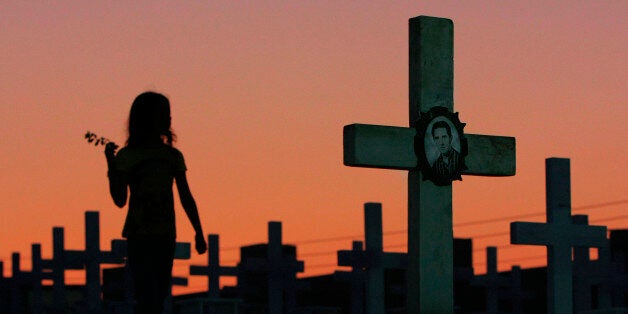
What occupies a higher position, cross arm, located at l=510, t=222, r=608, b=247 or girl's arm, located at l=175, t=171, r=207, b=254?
cross arm, located at l=510, t=222, r=608, b=247

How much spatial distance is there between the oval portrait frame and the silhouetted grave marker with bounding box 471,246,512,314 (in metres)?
15.5

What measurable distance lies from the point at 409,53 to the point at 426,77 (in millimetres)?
357

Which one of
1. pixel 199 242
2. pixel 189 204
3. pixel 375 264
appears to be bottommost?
pixel 199 242

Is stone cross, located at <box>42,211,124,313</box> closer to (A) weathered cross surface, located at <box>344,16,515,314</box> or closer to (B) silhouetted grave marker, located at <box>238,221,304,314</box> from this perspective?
(B) silhouetted grave marker, located at <box>238,221,304,314</box>

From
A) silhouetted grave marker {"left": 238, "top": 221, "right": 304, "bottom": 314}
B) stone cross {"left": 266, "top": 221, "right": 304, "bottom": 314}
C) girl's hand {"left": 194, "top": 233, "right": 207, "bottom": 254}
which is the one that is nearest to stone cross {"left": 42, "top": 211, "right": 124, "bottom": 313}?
silhouetted grave marker {"left": 238, "top": 221, "right": 304, "bottom": 314}

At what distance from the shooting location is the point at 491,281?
95.0ft

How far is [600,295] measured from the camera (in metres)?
24.4

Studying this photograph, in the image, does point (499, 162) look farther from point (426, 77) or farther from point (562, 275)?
point (562, 275)

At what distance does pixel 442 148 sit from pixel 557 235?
5481 mm

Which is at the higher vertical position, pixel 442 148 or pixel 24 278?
pixel 24 278

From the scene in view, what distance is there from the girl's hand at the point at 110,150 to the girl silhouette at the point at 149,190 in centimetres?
9

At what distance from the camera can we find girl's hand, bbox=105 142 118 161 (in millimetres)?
9914

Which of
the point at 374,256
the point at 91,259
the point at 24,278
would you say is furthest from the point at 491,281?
the point at 24,278

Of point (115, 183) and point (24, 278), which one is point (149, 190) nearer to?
point (115, 183)
